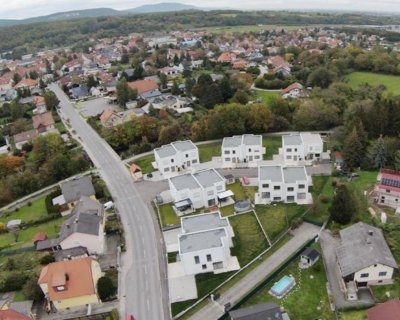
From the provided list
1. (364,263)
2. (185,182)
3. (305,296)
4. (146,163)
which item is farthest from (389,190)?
(146,163)

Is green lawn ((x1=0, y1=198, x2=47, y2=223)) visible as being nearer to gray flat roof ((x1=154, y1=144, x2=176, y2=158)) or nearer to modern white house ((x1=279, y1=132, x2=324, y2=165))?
gray flat roof ((x1=154, y1=144, x2=176, y2=158))

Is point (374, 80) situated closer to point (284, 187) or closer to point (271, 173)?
point (271, 173)

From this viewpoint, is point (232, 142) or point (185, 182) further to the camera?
point (232, 142)

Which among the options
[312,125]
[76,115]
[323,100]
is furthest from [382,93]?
[76,115]

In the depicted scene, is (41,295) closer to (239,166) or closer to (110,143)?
(239,166)

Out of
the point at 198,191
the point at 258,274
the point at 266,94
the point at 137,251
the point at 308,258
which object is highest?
the point at 198,191

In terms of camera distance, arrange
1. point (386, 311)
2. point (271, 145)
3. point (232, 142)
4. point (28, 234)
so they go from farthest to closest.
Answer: point (271, 145) < point (232, 142) < point (28, 234) < point (386, 311)
